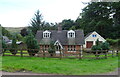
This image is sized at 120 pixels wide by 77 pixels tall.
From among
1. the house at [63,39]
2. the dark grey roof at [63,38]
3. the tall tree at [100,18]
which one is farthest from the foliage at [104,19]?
the house at [63,39]

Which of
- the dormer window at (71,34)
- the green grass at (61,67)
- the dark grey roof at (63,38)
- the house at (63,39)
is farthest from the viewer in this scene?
the dormer window at (71,34)

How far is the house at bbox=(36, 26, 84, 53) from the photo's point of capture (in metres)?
14.7

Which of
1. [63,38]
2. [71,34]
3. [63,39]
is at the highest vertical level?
[71,34]

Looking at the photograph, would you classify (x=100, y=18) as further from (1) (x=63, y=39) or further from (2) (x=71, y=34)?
(1) (x=63, y=39)

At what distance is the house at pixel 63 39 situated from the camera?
48.2 ft

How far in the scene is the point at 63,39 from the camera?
50.8ft

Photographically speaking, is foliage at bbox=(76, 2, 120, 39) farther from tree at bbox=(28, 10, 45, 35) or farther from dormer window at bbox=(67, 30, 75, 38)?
tree at bbox=(28, 10, 45, 35)

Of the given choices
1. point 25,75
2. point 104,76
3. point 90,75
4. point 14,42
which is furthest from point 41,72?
point 14,42

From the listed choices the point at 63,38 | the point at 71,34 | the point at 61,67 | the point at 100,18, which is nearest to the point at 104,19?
the point at 100,18

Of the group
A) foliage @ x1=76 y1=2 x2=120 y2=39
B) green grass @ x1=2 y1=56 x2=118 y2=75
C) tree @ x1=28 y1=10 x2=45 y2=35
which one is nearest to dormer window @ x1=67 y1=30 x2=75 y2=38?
foliage @ x1=76 y1=2 x2=120 y2=39

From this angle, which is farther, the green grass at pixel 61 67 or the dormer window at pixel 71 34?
the dormer window at pixel 71 34

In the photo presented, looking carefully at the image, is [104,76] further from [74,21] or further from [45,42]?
[74,21]

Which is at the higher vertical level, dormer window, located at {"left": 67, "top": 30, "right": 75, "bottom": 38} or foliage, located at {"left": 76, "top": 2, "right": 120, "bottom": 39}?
foliage, located at {"left": 76, "top": 2, "right": 120, "bottom": 39}

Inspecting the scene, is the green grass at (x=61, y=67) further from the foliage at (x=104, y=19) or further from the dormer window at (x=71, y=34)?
the foliage at (x=104, y=19)
